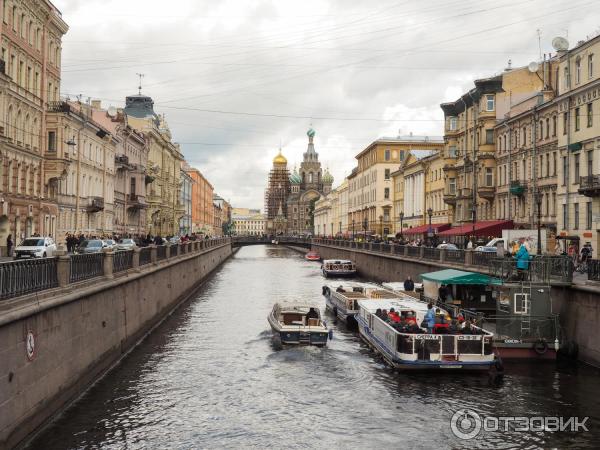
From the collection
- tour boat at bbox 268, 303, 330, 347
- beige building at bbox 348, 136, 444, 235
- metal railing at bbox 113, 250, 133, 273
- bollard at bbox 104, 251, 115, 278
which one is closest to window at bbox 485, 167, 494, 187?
tour boat at bbox 268, 303, 330, 347

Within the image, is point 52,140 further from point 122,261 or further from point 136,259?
point 122,261

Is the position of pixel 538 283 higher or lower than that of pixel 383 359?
higher

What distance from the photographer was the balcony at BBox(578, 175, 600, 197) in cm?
4012

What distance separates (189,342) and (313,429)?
1364 centimetres

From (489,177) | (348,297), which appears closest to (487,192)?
(489,177)

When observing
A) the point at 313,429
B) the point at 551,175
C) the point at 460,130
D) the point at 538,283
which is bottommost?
the point at 313,429

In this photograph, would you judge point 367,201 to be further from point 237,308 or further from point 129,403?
point 129,403

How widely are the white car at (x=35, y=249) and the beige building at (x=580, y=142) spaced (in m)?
29.1

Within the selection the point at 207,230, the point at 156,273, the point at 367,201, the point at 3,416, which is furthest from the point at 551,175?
the point at 207,230

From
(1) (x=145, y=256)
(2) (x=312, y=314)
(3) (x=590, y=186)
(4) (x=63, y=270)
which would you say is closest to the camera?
(4) (x=63, y=270)

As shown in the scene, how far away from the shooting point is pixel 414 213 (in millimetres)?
93938

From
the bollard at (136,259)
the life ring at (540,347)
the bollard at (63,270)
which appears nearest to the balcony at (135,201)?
the bollard at (136,259)

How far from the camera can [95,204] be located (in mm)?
63562

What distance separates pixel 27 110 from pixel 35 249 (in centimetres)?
1665
